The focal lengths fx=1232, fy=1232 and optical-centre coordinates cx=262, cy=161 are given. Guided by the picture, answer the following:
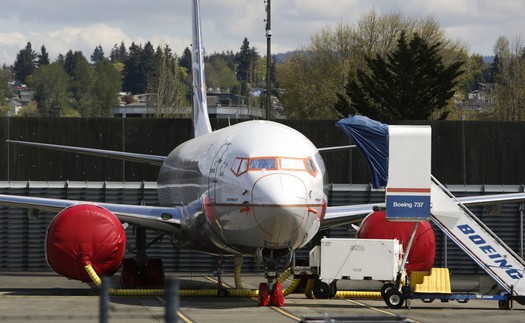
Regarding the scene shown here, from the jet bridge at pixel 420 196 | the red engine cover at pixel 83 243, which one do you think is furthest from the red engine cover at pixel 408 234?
the red engine cover at pixel 83 243

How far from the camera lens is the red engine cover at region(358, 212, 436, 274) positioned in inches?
1305

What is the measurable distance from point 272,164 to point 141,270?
8732 millimetres

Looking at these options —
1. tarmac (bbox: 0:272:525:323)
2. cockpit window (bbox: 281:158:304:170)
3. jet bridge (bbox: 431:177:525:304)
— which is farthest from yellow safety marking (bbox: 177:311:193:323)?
jet bridge (bbox: 431:177:525:304)

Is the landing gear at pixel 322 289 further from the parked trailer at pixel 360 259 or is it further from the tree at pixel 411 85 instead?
the tree at pixel 411 85

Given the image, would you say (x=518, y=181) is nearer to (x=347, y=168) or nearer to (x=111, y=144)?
(x=347, y=168)

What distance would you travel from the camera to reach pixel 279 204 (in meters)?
27.0

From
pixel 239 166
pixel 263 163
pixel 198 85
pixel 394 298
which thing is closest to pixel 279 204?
pixel 263 163

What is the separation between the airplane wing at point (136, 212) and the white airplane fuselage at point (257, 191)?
63.6 inches

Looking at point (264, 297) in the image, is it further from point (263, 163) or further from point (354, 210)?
point (354, 210)

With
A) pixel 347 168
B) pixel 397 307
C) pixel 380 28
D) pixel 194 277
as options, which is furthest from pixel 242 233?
pixel 380 28

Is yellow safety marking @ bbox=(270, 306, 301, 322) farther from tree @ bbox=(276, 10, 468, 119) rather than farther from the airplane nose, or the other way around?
tree @ bbox=(276, 10, 468, 119)

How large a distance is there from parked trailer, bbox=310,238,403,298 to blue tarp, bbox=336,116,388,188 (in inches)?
77.6

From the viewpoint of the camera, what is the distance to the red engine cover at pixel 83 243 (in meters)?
30.7

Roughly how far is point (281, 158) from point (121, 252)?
5.63 m
